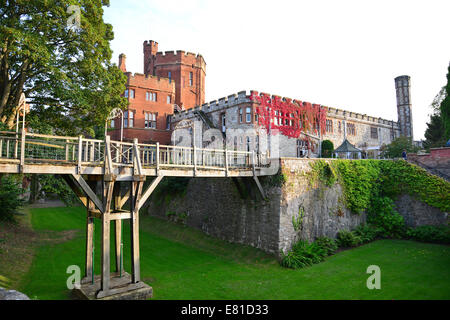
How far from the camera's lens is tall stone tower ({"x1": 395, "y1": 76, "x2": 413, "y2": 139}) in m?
41.3

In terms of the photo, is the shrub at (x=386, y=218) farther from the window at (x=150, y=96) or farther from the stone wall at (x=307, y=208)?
the window at (x=150, y=96)

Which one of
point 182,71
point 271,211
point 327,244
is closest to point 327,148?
point 327,244

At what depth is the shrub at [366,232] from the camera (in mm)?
18625

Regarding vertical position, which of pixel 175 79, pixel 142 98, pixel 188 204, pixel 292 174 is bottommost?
pixel 188 204

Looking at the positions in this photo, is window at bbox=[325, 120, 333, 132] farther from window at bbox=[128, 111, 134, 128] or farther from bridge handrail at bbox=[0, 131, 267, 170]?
window at bbox=[128, 111, 134, 128]

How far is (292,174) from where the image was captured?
16.0 m

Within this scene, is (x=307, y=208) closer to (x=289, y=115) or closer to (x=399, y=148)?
(x=289, y=115)


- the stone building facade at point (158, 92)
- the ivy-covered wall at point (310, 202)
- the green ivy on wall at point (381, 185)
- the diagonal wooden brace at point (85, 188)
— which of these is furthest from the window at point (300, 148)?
the diagonal wooden brace at point (85, 188)

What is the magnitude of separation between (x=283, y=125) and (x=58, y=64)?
2009 cm

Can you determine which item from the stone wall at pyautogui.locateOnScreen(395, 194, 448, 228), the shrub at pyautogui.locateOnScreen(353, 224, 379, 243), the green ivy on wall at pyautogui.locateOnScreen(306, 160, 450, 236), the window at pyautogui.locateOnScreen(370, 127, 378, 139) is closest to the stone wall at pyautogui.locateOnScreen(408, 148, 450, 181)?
the green ivy on wall at pyautogui.locateOnScreen(306, 160, 450, 236)

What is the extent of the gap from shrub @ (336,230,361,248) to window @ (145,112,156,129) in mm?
23029
